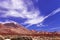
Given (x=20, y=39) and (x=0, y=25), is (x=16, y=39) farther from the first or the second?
(x=0, y=25)

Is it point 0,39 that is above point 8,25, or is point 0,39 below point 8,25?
below

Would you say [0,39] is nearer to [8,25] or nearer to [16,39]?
[16,39]

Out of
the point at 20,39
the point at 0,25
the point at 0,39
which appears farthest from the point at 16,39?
the point at 0,25

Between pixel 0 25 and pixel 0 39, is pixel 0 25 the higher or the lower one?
the higher one

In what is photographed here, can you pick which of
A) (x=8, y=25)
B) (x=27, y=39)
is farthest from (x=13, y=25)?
(x=27, y=39)

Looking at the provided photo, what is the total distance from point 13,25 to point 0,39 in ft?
296

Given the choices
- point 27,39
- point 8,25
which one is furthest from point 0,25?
point 27,39

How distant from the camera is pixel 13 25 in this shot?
106875 mm

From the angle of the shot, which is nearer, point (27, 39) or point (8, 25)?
point (27, 39)

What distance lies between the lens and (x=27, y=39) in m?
17.7

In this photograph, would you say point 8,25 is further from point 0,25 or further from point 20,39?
point 20,39

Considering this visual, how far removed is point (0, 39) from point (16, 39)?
142cm

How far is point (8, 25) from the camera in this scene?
346ft

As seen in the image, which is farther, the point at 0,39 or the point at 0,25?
the point at 0,25
